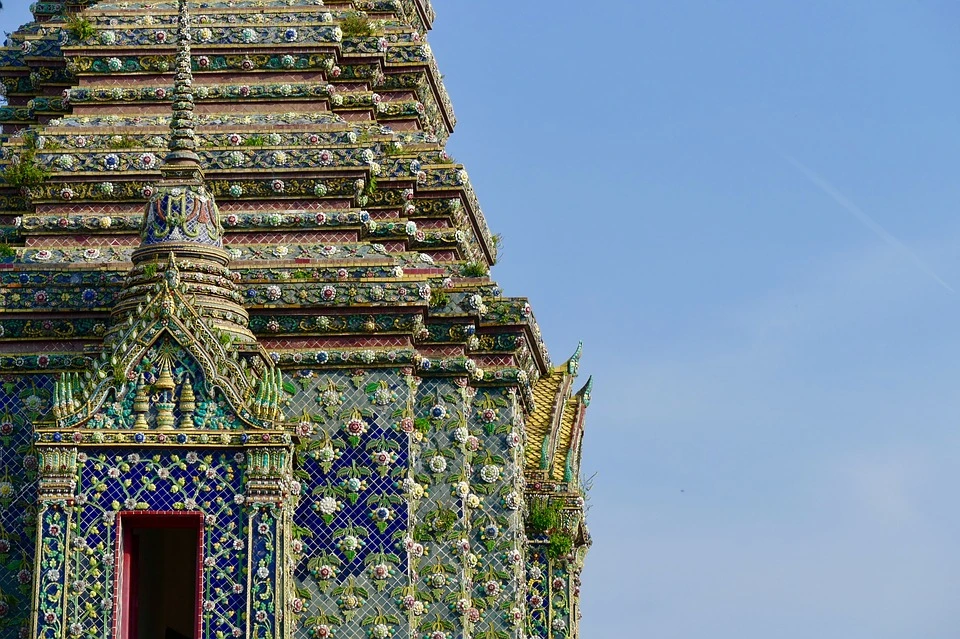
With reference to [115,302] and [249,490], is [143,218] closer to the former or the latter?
[115,302]

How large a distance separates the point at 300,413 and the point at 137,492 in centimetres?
226

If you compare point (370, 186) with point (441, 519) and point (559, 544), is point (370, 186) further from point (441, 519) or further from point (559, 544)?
point (559, 544)

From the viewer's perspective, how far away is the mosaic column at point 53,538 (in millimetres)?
21469

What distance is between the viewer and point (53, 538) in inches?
853

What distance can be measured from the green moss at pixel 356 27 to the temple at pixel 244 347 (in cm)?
3

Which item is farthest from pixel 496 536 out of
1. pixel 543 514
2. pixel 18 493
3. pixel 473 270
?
pixel 18 493

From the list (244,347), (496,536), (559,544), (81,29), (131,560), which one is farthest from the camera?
(559,544)

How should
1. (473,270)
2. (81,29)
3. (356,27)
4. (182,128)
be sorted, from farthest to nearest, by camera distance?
(356,27) < (81,29) < (473,270) < (182,128)

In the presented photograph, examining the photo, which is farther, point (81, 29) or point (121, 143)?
point (81, 29)

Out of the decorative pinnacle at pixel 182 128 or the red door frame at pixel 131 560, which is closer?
the red door frame at pixel 131 560

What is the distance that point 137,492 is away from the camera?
71.7 feet

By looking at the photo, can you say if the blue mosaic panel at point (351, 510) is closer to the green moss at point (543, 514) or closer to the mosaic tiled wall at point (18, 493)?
the mosaic tiled wall at point (18, 493)

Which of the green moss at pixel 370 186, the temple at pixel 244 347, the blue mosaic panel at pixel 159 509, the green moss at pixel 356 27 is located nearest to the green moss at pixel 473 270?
the temple at pixel 244 347

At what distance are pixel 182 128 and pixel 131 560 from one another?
4631 mm
